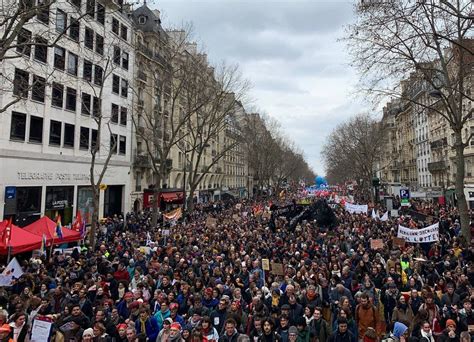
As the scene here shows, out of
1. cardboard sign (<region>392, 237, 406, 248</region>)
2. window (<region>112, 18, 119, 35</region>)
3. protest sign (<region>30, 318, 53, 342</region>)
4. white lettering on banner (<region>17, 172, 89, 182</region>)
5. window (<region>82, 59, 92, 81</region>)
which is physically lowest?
protest sign (<region>30, 318, 53, 342</region>)

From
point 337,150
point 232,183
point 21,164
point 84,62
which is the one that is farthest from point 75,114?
point 232,183

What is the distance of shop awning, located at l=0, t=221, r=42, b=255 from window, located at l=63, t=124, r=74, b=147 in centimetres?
1411

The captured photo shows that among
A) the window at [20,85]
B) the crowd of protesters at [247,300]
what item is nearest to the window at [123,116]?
the window at [20,85]

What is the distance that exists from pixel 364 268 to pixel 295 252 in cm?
348

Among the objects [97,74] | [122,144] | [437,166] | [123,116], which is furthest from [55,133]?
[437,166]

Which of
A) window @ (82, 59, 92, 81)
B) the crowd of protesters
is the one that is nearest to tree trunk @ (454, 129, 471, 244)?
the crowd of protesters

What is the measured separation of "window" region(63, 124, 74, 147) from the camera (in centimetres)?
2639

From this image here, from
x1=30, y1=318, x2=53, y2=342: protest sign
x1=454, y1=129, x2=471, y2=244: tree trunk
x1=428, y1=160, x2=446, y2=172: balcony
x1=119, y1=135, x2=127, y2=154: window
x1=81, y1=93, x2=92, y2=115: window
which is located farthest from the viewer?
x1=428, y1=160, x2=446, y2=172: balcony

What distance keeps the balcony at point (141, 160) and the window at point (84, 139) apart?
7621 mm

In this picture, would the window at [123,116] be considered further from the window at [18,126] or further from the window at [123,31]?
the window at [18,126]

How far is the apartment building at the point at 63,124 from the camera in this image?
2097 centimetres

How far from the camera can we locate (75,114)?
2723cm

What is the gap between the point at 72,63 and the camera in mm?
26531

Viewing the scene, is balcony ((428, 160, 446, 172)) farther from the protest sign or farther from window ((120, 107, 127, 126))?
the protest sign
